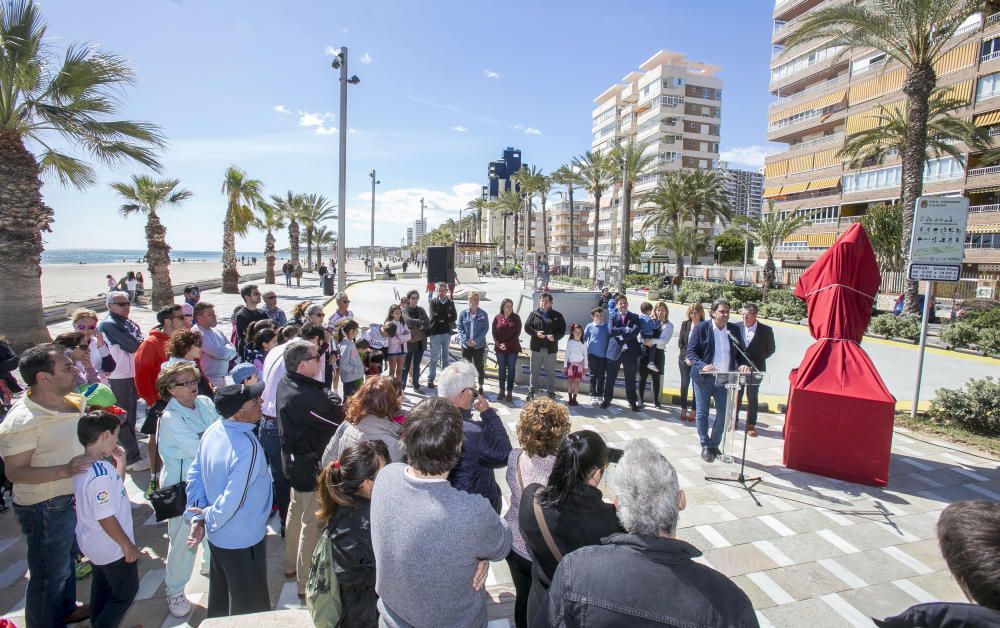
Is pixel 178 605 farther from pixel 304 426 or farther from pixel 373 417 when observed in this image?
pixel 373 417

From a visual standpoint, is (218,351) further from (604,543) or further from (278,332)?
(604,543)

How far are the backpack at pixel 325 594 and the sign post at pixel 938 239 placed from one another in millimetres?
8506

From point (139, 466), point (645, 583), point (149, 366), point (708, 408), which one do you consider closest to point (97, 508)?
point (149, 366)

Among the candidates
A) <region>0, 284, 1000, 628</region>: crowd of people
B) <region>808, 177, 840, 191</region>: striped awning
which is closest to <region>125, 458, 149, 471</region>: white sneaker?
<region>0, 284, 1000, 628</region>: crowd of people

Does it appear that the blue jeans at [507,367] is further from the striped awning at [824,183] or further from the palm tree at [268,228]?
the striped awning at [824,183]

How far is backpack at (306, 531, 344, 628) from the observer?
2.30 meters

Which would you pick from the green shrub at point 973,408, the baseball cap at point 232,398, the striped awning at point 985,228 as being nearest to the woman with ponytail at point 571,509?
the baseball cap at point 232,398

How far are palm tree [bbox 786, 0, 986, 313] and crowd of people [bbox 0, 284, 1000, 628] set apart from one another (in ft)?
56.9

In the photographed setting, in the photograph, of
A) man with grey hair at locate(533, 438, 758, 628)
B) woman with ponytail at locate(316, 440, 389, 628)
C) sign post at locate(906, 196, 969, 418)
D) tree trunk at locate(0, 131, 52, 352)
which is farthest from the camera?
tree trunk at locate(0, 131, 52, 352)

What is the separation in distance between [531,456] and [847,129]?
160 ft

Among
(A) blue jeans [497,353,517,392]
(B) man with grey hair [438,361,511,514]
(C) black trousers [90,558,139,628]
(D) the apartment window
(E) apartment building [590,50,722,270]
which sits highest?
(E) apartment building [590,50,722,270]

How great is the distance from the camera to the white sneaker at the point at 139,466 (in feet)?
18.2

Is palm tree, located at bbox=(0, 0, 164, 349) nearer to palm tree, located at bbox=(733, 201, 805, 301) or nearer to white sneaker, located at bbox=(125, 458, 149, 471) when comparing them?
white sneaker, located at bbox=(125, 458, 149, 471)

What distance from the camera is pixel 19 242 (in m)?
10.3
